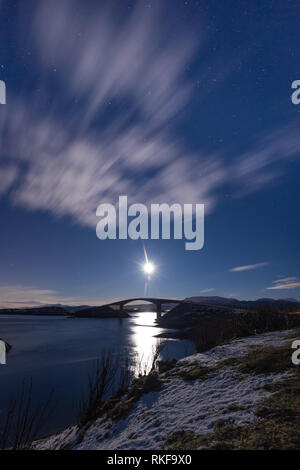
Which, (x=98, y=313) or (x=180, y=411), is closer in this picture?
(x=180, y=411)

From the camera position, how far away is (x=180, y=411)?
8328 millimetres

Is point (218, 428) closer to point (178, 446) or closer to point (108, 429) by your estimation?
point (178, 446)

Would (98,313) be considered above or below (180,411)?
below

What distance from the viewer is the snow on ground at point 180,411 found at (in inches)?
277

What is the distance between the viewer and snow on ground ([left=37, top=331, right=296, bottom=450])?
703cm

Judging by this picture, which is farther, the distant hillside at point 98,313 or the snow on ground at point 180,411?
the distant hillside at point 98,313

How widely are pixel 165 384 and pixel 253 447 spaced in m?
6.91

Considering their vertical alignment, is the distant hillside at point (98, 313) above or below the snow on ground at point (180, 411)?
below

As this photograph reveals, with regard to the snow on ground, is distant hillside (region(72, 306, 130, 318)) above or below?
below

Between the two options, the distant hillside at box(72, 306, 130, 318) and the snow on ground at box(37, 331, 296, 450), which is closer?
the snow on ground at box(37, 331, 296, 450)
